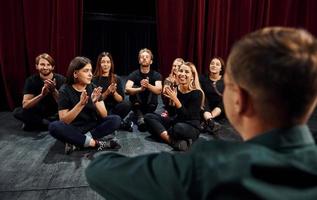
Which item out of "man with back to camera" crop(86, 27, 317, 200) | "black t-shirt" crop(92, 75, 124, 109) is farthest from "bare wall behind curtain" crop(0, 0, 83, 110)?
"man with back to camera" crop(86, 27, 317, 200)

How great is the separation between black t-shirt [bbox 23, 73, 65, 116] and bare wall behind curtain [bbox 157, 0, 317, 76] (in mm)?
1655

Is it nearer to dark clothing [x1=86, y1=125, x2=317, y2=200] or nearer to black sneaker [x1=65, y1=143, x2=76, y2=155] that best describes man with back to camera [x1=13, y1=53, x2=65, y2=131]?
black sneaker [x1=65, y1=143, x2=76, y2=155]

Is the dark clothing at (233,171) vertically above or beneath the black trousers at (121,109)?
above

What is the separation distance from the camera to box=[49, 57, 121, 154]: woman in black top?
2.70 meters

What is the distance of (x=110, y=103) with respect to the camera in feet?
11.8

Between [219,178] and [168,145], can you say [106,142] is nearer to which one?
[168,145]

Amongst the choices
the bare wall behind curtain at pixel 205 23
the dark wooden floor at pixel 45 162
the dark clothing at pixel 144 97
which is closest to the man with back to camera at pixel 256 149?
the dark wooden floor at pixel 45 162

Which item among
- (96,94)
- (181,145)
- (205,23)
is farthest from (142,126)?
(205,23)

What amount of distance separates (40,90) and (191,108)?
60.4 inches

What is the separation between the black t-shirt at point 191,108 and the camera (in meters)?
2.95

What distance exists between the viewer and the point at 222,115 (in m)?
3.78

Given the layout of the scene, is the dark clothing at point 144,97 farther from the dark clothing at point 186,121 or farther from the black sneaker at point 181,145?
the black sneaker at point 181,145

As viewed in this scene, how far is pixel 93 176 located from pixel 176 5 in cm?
404

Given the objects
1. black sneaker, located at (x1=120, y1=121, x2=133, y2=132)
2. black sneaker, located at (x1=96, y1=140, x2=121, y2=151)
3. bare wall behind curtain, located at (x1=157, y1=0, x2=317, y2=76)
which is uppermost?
bare wall behind curtain, located at (x1=157, y1=0, x2=317, y2=76)
